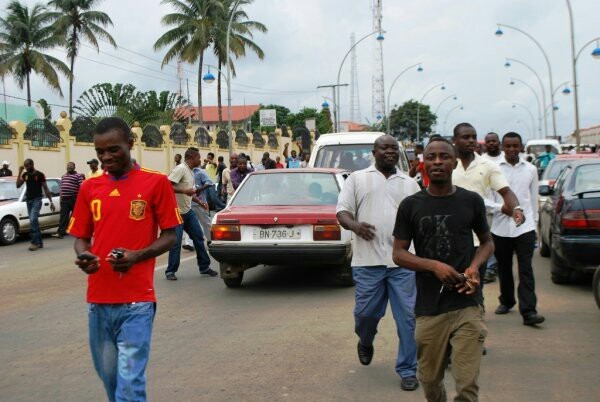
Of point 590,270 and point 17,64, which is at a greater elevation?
point 17,64

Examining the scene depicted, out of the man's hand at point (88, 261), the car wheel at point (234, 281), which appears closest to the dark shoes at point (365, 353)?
the man's hand at point (88, 261)

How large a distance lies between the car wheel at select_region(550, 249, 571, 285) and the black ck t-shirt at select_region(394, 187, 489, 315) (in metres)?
5.34

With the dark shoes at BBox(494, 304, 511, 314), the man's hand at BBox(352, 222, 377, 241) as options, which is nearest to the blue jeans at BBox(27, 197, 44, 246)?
the dark shoes at BBox(494, 304, 511, 314)

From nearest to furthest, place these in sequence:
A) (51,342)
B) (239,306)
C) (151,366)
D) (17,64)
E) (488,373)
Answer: (488,373) < (151,366) < (51,342) < (239,306) < (17,64)

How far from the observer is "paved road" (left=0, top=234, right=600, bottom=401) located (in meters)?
4.83

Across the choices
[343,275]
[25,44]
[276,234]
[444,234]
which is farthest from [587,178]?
[25,44]

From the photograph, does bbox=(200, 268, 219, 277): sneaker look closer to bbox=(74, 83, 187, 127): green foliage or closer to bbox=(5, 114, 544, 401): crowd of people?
bbox=(5, 114, 544, 401): crowd of people

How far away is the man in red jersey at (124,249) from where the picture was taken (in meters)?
3.41

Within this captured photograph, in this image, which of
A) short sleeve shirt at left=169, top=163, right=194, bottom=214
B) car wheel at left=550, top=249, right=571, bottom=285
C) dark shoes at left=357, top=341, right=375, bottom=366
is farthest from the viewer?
short sleeve shirt at left=169, top=163, right=194, bottom=214

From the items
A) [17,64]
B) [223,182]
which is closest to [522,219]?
[223,182]

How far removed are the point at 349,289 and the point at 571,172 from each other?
128 inches

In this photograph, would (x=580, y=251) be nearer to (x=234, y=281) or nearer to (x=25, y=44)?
(x=234, y=281)

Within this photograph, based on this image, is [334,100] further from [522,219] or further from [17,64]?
[522,219]

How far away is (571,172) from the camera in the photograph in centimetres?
883
